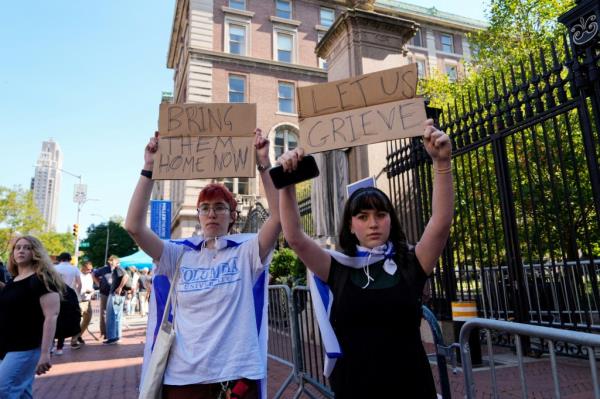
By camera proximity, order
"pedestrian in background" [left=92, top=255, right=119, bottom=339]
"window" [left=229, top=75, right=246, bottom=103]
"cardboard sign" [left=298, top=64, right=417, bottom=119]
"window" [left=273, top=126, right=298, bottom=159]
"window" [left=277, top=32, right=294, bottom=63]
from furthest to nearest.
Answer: "window" [left=277, top=32, right=294, bottom=63]
"window" [left=273, top=126, right=298, bottom=159]
"window" [left=229, top=75, right=246, bottom=103]
"pedestrian in background" [left=92, top=255, right=119, bottom=339]
"cardboard sign" [left=298, top=64, right=417, bottom=119]

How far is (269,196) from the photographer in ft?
7.97

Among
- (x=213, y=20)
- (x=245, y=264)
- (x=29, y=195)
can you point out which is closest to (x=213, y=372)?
(x=245, y=264)

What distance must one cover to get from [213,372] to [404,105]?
1.72 meters

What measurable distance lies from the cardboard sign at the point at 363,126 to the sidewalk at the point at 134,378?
3.53 m

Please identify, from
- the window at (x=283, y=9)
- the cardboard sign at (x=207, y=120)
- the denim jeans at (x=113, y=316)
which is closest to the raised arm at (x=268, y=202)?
the cardboard sign at (x=207, y=120)

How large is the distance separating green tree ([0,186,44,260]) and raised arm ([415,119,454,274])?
46063mm

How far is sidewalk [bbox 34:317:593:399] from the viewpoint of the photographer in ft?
15.0

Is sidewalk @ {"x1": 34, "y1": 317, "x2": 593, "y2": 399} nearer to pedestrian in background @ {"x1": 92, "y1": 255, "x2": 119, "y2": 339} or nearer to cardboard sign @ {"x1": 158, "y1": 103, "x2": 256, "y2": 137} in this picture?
pedestrian in background @ {"x1": 92, "y1": 255, "x2": 119, "y2": 339}

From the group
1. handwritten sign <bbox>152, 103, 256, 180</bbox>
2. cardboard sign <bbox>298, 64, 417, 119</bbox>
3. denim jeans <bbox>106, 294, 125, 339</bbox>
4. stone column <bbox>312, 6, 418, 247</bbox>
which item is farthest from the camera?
denim jeans <bbox>106, 294, 125, 339</bbox>

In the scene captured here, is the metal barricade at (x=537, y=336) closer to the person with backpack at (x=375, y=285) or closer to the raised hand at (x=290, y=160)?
the person with backpack at (x=375, y=285)

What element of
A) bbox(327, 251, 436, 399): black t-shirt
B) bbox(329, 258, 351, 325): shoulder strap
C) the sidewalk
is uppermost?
bbox(329, 258, 351, 325): shoulder strap

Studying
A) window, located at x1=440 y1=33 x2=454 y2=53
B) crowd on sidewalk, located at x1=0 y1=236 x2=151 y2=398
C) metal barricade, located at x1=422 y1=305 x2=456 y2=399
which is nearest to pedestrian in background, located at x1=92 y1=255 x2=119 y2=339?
crowd on sidewalk, located at x1=0 y1=236 x2=151 y2=398

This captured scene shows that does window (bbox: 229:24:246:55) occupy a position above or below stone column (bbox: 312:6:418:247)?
above

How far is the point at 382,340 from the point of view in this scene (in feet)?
6.08
